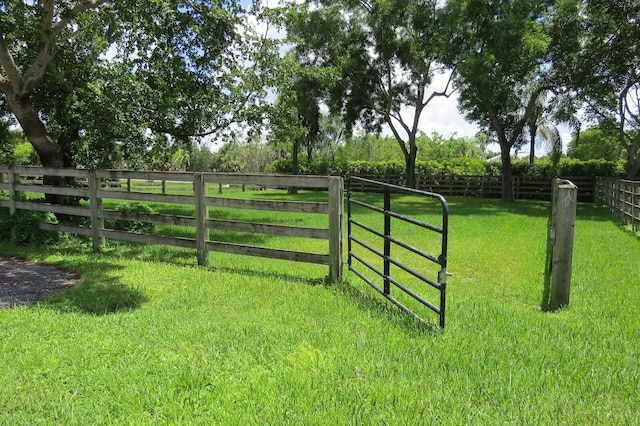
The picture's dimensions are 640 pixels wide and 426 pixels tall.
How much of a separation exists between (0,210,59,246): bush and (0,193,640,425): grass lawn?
3062 mm

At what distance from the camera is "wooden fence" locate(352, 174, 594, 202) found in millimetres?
22844

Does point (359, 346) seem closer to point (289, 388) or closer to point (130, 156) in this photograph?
point (289, 388)

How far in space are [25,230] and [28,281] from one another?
3.06 meters

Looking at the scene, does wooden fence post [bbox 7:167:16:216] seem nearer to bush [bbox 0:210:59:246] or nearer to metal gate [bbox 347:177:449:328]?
bush [bbox 0:210:59:246]

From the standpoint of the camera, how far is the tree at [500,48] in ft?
54.7

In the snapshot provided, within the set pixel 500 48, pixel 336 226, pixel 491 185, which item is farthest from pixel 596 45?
pixel 336 226

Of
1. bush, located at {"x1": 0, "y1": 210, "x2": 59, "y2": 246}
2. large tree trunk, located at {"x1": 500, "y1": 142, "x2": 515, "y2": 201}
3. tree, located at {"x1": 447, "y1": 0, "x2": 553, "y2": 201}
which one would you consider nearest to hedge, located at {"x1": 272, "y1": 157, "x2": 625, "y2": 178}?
large tree trunk, located at {"x1": 500, "y1": 142, "x2": 515, "y2": 201}

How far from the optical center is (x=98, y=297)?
4.89m

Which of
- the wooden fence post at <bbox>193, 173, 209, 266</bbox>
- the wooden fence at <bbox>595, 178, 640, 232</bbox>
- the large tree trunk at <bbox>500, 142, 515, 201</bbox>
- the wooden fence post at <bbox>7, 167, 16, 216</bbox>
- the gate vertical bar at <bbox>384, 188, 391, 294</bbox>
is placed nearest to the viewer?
the gate vertical bar at <bbox>384, 188, 391, 294</bbox>

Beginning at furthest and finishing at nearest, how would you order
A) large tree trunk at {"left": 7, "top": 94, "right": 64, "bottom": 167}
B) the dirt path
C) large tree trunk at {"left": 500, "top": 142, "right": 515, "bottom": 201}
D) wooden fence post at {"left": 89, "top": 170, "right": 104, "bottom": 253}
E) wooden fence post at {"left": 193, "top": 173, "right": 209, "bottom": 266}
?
large tree trunk at {"left": 500, "top": 142, "right": 515, "bottom": 201} < large tree trunk at {"left": 7, "top": 94, "right": 64, "bottom": 167} < wooden fence post at {"left": 89, "top": 170, "right": 104, "bottom": 253} < wooden fence post at {"left": 193, "top": 173, "right": 209, "bottom": 266} < the dirt path

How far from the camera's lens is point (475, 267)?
728 cm

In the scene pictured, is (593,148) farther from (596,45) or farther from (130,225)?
(130,225)

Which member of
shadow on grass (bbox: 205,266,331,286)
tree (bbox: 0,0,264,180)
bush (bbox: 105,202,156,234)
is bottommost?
shadow on grass (bbox: 205,266,331,286)

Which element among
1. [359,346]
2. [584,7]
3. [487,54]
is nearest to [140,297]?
[359,346]
